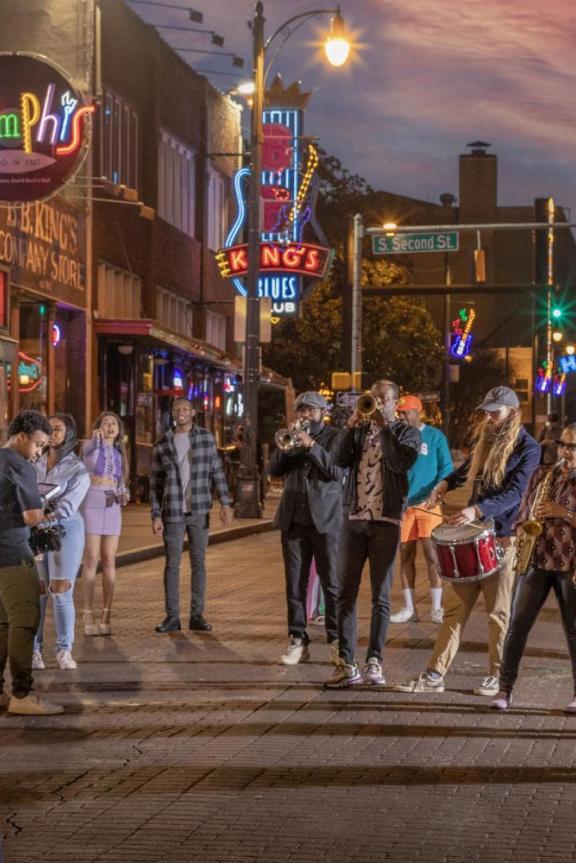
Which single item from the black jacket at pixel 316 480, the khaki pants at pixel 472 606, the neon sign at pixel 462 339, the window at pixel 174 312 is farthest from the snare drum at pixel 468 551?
the neon sign at pixel 462 339

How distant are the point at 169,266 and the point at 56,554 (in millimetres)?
25717

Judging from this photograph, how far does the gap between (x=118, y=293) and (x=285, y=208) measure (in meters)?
7.00

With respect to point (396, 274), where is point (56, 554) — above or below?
below

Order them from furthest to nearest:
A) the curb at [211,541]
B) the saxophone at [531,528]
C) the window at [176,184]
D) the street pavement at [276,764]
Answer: the window at [176,184] < the curb at [211,541] < the saxophone at [531,528] < the street pavement at [276,764]

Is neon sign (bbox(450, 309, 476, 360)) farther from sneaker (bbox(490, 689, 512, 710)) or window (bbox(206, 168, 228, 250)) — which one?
sneaker (bbox(490, 689, 512, 710))

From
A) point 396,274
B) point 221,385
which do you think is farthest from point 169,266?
point 396,274

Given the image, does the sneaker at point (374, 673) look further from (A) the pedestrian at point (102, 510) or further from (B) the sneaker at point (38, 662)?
(A) the pedestrian at point (102, 510)

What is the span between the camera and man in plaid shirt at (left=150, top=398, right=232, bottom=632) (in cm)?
1383

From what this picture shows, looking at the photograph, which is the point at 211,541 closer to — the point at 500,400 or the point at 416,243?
the point at 416,243

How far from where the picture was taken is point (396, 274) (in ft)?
161

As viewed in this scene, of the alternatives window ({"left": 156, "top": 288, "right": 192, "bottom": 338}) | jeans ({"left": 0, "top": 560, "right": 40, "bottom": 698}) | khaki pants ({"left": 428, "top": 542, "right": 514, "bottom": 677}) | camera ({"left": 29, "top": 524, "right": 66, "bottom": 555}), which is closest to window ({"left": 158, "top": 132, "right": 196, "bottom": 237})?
window ({"left": 156, "top": 288, "right": 192, "bottom": 338})

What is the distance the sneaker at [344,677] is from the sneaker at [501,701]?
113 cm

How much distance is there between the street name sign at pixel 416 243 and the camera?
34594 mm

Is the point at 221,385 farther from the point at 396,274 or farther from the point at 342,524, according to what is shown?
the point at 342,524
